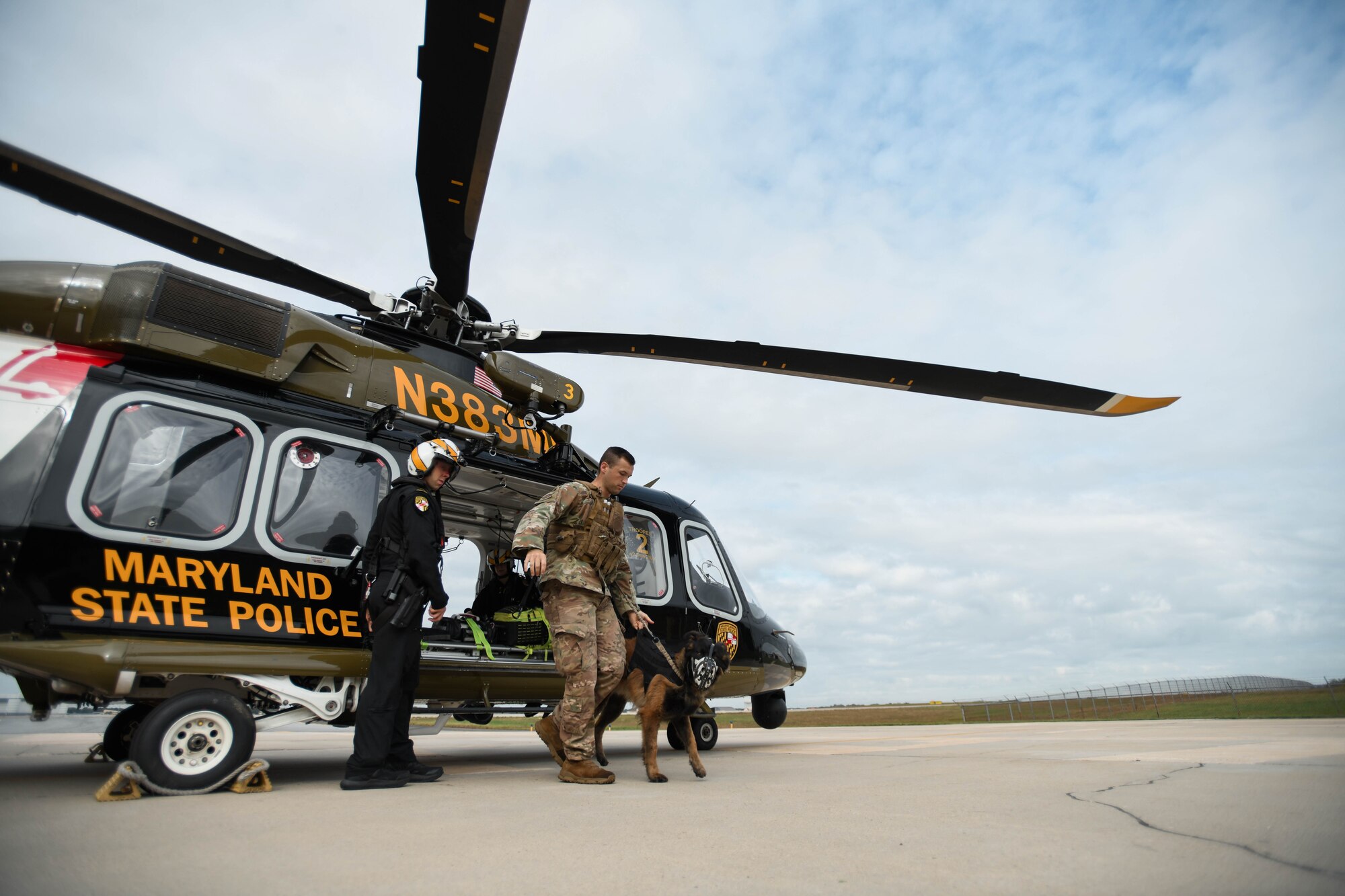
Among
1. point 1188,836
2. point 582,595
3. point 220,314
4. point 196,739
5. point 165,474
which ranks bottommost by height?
point 1188,836

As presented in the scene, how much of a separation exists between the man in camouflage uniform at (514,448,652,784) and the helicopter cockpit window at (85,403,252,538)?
1675mm

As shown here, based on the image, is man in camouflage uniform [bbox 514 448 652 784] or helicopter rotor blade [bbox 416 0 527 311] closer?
helicopter rotor blade [bbox 416 0 527 311]

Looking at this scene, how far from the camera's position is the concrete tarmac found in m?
1.93

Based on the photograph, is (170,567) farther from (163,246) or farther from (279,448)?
(163,246)

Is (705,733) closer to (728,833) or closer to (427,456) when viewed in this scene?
(427,456)

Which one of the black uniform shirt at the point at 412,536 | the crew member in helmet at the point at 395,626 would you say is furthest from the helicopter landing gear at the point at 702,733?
the black uniform shirt at the point at 412,536

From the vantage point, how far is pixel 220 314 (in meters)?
4.38

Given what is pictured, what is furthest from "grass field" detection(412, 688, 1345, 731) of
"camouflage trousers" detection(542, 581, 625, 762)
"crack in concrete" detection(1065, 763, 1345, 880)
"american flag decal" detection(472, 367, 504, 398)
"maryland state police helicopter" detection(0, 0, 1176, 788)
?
"crack in concrete" detection(1065, 763, 1345, 880)

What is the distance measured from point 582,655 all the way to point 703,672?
843 millimetres

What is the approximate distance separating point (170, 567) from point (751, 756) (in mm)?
4514

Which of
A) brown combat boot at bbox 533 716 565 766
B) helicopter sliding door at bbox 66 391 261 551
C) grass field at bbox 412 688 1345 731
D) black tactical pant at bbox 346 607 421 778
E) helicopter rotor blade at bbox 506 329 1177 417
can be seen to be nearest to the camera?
helicopter sliding door at bbox 66 391 261 551

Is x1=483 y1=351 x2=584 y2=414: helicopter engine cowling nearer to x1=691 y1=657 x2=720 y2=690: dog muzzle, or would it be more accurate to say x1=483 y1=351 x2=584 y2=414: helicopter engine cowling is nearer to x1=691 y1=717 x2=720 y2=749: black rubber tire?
x1=691 y1=657 x2=720 y2=690: dog muzzle

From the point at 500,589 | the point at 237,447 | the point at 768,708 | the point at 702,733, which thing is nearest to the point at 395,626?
the point at 237,447

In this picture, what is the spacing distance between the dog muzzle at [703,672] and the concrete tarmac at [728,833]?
21.9 inches
